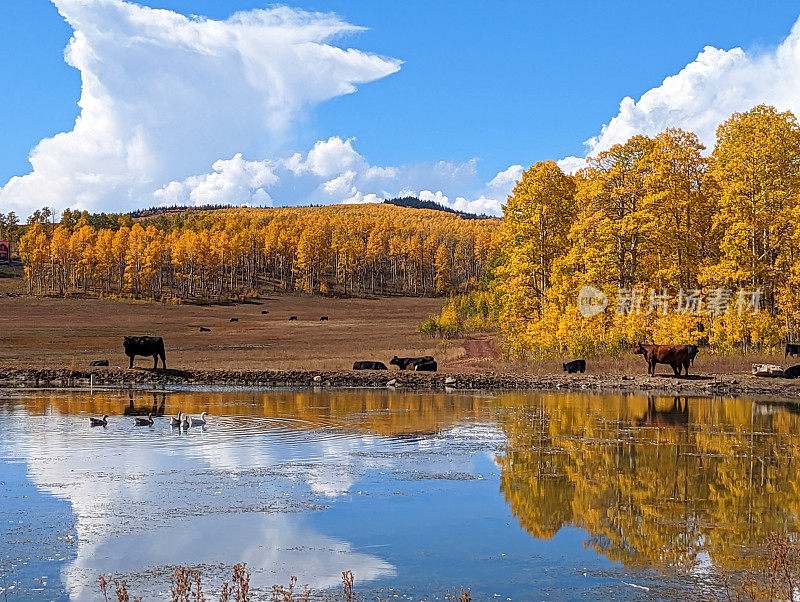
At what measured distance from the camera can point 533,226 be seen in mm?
57562

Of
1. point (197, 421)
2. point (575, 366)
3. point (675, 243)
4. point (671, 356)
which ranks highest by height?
point (675, 243)

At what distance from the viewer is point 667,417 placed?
31.4 metres

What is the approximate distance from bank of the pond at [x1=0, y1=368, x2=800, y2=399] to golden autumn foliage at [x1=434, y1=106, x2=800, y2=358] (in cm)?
818

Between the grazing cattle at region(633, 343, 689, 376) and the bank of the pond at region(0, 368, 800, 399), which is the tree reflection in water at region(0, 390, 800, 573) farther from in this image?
Result: the grazing cattle at region(633, 343, 689, 376)

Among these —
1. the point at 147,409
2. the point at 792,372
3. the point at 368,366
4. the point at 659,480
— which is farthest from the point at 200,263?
the point at 659,480

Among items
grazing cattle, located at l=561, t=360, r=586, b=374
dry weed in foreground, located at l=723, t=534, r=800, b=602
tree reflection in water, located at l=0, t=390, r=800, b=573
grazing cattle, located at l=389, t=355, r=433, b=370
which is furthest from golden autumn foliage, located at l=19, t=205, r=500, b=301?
dry weed in foreground, located at l=723, t=534, r=800, b=602

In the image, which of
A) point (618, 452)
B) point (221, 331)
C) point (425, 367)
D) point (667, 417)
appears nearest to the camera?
point (618, 452)

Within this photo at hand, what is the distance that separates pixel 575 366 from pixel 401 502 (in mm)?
30987

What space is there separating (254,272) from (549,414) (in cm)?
16157

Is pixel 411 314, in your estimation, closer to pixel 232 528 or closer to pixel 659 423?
pixel 659 423

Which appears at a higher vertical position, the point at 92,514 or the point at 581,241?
the point at 581,241

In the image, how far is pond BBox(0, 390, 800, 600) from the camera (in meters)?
12.7

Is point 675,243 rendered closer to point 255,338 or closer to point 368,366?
point 368,366

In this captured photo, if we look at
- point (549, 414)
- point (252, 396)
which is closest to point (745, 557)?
point (549, 414)
